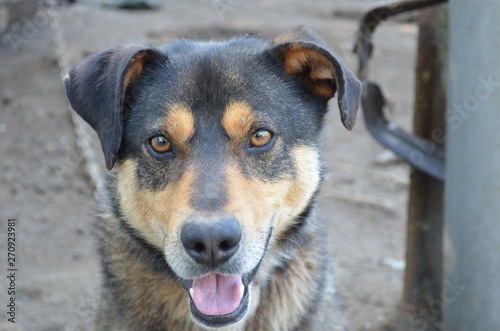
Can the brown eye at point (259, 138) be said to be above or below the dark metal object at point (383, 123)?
above

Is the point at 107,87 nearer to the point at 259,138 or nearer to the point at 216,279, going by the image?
the point at 259,138

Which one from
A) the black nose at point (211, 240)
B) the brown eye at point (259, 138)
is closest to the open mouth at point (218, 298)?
the black nose at point (211, 240)

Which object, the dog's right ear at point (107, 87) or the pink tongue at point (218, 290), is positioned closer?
the pink tongue at point (218, 290)

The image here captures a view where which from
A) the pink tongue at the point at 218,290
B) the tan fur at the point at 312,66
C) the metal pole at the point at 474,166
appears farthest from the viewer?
the metal pole at the point at 474,166

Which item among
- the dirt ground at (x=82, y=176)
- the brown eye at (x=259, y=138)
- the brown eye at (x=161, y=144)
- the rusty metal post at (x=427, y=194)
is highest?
the brown eye at (x=259, y=138)

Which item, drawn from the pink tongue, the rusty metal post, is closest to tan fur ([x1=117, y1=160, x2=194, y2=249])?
the pink tongue

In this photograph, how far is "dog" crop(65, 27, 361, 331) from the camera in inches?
123

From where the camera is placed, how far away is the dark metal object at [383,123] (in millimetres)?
4688

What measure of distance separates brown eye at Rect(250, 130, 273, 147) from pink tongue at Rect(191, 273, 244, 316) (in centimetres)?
64

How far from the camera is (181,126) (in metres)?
3.26

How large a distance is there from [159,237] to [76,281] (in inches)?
113

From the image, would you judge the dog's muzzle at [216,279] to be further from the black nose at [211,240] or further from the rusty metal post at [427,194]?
the rusty metal post at [427,194]

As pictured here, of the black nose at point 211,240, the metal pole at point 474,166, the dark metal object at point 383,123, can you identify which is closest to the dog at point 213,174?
the black nose at point 211,240

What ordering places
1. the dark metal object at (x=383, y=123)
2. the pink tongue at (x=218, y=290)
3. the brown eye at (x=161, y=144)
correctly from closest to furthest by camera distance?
1. the pink tongue at (x=218, y=290)
2. the brown eye at (x=161, y=144)
3. the dark metal object at (x=383, y=123)
